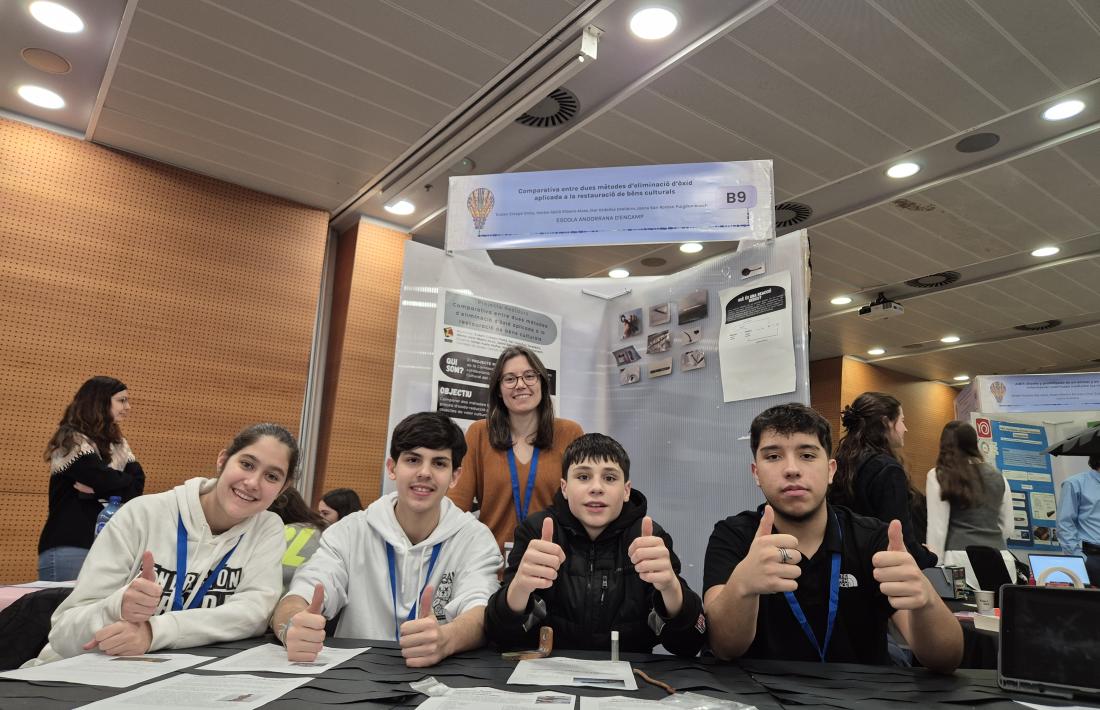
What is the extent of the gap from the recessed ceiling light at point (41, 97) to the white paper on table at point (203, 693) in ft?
15.1

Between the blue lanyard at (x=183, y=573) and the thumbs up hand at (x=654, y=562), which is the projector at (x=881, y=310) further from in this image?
the blue lanyard at (x=183, y=573)

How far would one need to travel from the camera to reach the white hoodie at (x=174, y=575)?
144cm

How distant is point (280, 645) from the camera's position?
1.45 meters

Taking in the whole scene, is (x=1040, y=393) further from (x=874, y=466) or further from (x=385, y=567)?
(x=385, y=567)

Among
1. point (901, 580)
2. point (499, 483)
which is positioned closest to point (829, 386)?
point (499, 483)

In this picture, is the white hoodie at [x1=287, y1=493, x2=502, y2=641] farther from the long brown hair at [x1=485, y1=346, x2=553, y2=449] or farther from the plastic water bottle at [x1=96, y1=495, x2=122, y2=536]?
the plastic water bottle at [x1=96, y1=495, x2=122, y2=536]

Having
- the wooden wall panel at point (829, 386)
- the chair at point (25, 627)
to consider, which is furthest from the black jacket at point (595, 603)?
the wooden wall panel at point (829, 386)

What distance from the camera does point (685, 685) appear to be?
1149mm

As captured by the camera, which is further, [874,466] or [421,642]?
[874,466]

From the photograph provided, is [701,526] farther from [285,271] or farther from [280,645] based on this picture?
[285,271]

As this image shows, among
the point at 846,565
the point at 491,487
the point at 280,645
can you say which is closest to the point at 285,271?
the point at 491,487

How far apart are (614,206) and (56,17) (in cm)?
326

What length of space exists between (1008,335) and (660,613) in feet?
28.9

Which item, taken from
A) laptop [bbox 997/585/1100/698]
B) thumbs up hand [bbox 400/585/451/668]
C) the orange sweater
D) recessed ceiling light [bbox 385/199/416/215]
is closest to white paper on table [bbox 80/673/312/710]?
thumbs up hand [bbox 400/585/451/668]
